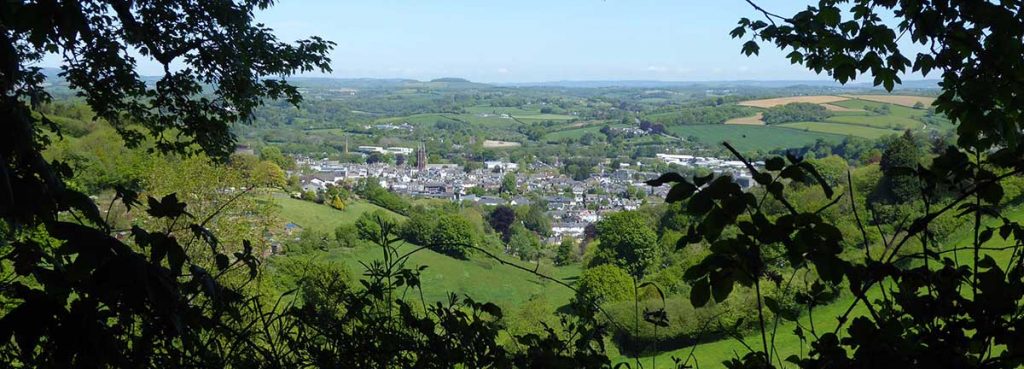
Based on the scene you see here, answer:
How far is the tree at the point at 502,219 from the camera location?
4781cm

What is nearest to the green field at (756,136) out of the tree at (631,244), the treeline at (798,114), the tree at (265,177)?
the treeline at (798,114)

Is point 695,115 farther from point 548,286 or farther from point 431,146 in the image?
point 548,286

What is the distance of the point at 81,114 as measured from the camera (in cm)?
3262

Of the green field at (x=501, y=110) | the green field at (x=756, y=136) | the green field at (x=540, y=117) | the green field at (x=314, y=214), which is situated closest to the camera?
the green field at (x=314, y=214)

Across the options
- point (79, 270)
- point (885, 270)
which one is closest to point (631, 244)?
point (885, 270)

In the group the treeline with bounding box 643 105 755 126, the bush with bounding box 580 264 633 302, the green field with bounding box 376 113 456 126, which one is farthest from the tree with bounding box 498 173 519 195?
the bush with bounding box 580 264 633 302

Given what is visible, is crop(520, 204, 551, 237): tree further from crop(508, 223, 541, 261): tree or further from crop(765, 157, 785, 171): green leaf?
crop(765, 157, 785, 171): green leaf

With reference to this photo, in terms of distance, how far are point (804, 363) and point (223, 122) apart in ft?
17.1

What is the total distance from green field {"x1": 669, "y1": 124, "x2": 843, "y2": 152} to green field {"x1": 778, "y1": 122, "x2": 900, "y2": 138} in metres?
1.15

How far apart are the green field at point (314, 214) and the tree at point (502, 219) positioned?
37.0 ft

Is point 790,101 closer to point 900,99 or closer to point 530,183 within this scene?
point 900,99

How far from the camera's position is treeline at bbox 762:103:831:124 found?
5872 cm

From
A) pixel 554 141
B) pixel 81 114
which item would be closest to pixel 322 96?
pixel 554 141

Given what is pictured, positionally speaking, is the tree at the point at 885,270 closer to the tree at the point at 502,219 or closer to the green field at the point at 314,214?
the green field at the point at 314,214
